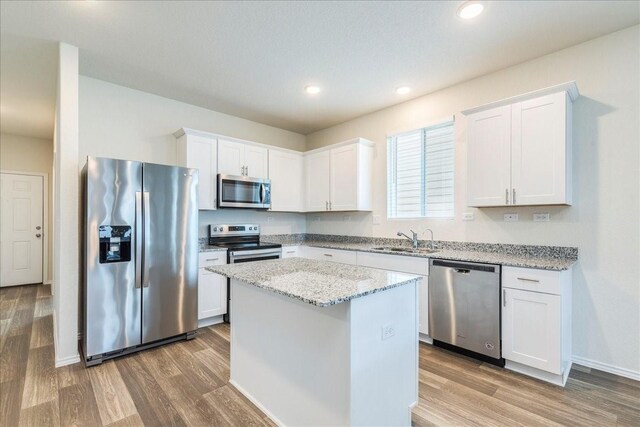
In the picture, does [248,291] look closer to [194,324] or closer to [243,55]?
[194,324]

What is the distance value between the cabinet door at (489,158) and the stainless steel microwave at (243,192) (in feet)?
8.33

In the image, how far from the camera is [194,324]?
10.3 ft

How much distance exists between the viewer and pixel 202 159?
3.70 metres

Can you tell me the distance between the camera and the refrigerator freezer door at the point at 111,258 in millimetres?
2568

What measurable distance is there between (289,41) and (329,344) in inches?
93.7

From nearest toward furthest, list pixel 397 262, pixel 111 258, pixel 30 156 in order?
pixel 111 258
pixel 397 262
pixel 30 156

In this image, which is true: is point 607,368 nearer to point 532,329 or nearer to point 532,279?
point 532,329

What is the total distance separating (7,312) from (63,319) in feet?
8.09

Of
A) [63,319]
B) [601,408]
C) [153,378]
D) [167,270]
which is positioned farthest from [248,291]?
[601,408]

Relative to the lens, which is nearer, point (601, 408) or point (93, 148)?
point (601, 408)

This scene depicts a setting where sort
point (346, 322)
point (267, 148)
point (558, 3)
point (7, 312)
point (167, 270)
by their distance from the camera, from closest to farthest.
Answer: point (346, 322) → point (558, 3) → point (167, 270) → point (7, 312) → point (267, 148)

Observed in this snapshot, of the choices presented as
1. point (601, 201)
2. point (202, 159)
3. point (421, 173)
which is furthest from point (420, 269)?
point (202, 159)

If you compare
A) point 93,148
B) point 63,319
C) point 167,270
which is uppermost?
point 93,148

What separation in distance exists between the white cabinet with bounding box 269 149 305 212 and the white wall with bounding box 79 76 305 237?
1.32 feet
